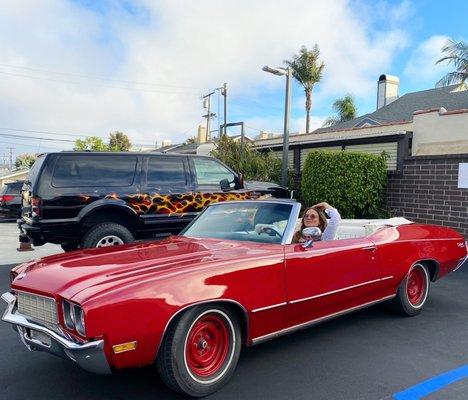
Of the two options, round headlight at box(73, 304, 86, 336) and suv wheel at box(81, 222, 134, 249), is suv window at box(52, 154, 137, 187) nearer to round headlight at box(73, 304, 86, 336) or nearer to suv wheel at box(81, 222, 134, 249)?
suv wheel at box(81, 222, 134, 249)

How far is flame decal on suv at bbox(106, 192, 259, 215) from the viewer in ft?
25.7

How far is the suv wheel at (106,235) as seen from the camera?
7.28m

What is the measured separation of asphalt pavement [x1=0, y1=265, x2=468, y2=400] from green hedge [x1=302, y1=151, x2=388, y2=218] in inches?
238

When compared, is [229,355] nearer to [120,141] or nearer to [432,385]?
[432,385]

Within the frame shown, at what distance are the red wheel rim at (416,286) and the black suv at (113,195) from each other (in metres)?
4.06

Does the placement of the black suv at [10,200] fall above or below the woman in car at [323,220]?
below

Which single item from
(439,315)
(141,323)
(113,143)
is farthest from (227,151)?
(113,143)

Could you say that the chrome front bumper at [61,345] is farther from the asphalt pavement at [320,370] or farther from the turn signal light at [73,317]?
the asphalt pavement at [320,370]

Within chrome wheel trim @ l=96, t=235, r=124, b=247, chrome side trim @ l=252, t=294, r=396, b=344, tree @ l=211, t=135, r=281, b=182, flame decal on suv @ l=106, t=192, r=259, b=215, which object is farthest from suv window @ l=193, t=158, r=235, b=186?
tree @ l=211, t=135, r=281, b=182

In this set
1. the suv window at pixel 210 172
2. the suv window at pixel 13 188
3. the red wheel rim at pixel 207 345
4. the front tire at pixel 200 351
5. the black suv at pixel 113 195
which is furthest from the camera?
the suv window at pixel 13 188

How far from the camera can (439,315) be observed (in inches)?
214

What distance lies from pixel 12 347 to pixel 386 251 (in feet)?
12.0

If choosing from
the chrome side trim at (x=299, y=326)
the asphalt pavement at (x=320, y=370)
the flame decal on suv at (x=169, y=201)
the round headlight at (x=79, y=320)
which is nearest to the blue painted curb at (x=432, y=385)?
the asphalt pavement at (x=320, y=370)

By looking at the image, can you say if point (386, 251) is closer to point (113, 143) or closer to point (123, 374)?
point (123, 374)
